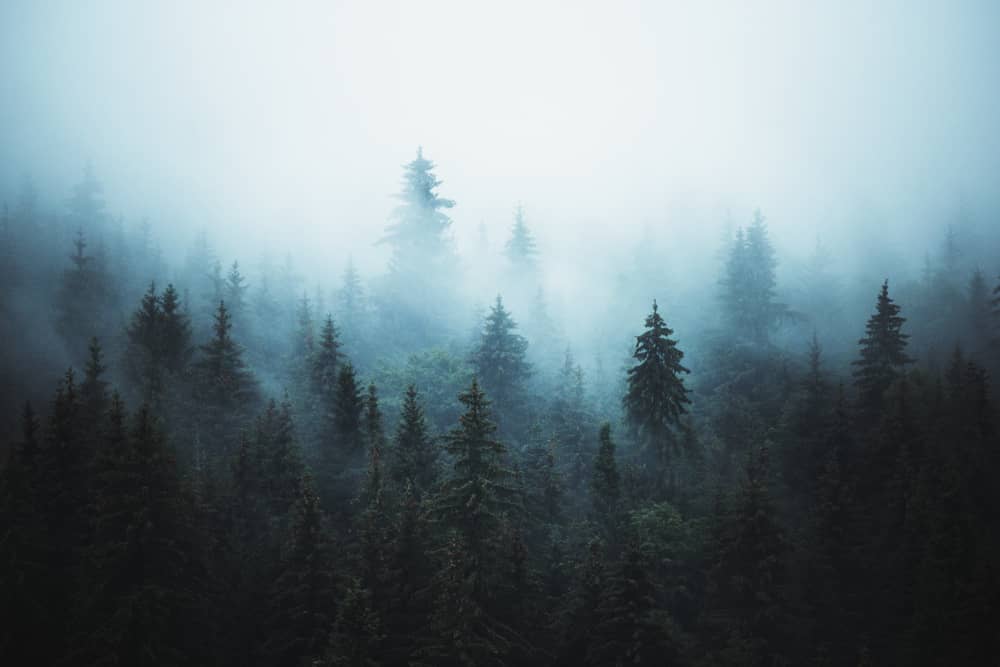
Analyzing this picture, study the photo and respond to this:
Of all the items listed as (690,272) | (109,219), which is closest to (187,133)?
(109,219)

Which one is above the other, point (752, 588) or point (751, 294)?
point (751, 294)

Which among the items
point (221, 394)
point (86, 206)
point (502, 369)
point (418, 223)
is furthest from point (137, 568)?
point (86, 206)

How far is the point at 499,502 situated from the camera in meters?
23.5

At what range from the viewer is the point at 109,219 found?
85.6 meters

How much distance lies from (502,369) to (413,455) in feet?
47.7

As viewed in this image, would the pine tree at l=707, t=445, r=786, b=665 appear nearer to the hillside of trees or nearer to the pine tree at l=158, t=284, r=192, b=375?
the hillside of trees

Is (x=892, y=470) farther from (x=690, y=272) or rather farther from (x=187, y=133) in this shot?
(x=187, y=133)

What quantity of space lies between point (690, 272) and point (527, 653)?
70160 millimetres

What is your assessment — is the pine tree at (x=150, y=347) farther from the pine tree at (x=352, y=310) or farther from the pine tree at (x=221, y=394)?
the pine tree at (x=352, y=310)

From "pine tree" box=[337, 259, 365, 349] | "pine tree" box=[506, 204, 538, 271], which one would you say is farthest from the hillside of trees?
"pine tree" box=[506, 204, 538, 271]

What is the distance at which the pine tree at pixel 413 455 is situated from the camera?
31641mm

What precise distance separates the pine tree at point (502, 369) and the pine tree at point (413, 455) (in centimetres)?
1233

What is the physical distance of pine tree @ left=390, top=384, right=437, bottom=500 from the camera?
104ft

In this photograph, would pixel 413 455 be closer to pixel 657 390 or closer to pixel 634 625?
pixel 634 625
